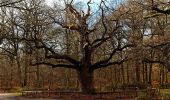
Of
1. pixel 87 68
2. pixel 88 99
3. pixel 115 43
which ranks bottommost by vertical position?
pixel 88 99

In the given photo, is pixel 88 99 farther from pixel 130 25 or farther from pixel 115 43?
pixel 115 43

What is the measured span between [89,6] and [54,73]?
2382 cm

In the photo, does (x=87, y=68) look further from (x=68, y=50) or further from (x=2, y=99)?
(x=68, y=50)

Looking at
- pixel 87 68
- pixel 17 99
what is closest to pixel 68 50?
pixel 87 68

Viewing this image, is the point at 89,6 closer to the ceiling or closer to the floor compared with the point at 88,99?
closer to the ceiling

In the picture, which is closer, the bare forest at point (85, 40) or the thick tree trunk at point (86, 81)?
the bare forest at point (85, 40)

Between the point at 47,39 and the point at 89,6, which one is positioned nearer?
the point at 89,6

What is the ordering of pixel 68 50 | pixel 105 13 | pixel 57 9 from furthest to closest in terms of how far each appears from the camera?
pixel 68 50, pixel 57 9, pixel 105 13

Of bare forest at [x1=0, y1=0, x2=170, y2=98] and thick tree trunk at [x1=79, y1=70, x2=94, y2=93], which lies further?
thick tree trunk at [x1=79, y1=70, x2=94, y2=93]

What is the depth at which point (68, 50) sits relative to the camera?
51781mm

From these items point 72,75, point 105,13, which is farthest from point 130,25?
point 72,75

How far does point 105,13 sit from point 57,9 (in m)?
7.58

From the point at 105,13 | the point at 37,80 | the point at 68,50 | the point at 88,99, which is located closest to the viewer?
the point at 88,99

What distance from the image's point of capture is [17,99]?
35.0 meters
